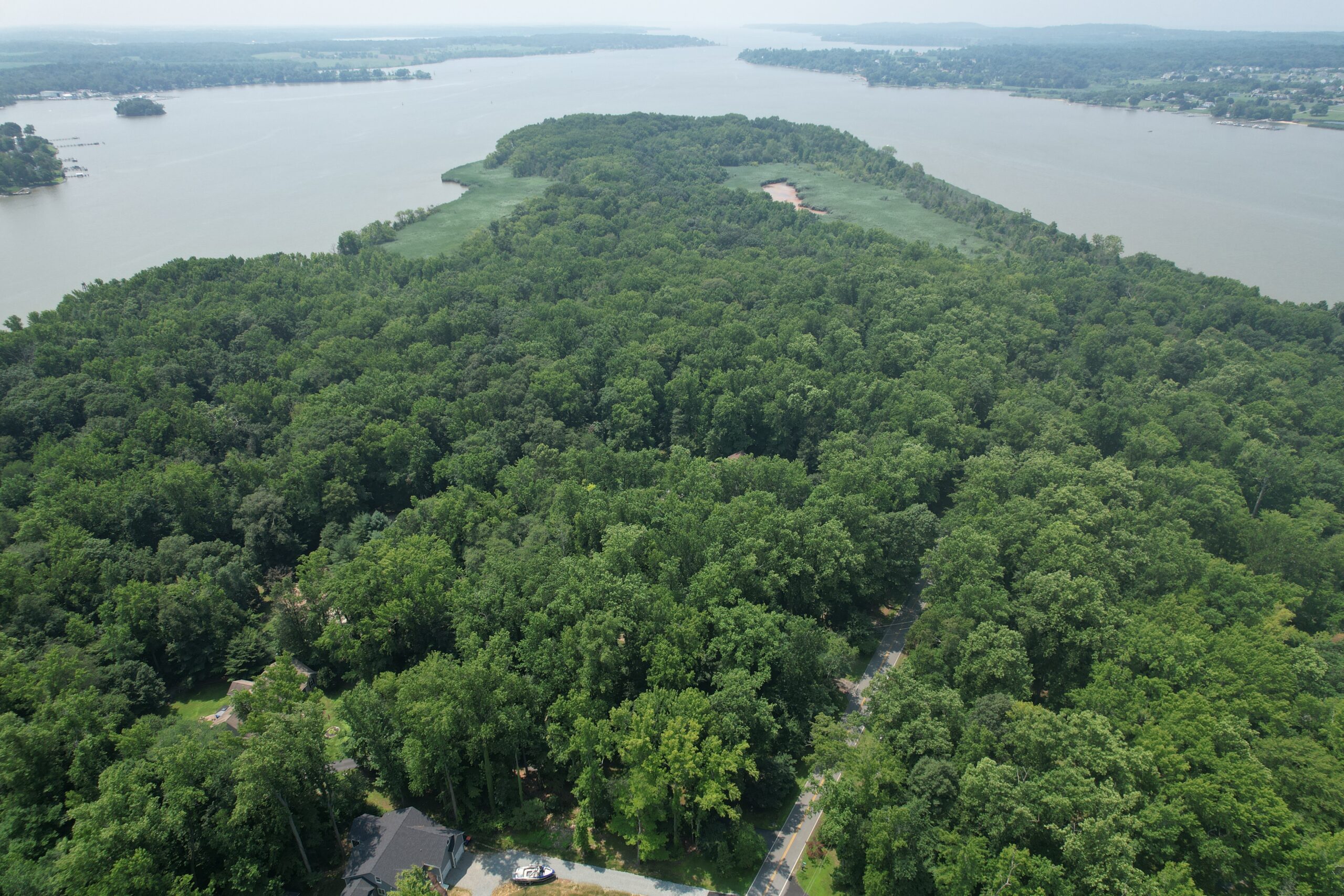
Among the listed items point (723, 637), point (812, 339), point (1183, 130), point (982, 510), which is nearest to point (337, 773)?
point (723, 637)

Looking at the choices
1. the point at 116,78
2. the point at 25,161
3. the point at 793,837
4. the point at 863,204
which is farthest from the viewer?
the point at 116,78

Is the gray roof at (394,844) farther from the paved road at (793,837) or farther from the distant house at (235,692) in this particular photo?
the paved road at (793,837)

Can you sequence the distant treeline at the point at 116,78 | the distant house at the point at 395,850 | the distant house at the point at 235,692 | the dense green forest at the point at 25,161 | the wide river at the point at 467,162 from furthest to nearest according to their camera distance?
the distant treeline at the point at 116,78, the dense green forest at the point at 25,161, the wide river at the point at 467,162, the distant house at the point at 235,692, the distant house at the point at 395,850

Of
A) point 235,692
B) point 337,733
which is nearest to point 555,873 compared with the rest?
point 337,733

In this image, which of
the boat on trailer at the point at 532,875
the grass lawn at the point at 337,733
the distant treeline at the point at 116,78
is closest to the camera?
the boat on trailer at the point at 532,875

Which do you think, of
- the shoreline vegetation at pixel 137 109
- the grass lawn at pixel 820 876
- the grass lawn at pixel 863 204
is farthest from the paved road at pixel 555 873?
the shoreline vegetation at pixel 137 109

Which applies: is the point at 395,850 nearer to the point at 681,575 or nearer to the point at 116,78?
the point at 681,575

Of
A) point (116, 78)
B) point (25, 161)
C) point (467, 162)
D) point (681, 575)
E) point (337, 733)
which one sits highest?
point (116, 78)

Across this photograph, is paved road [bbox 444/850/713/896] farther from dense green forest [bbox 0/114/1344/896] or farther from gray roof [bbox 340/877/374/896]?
gray roof [bbox 340/877/374/896]
